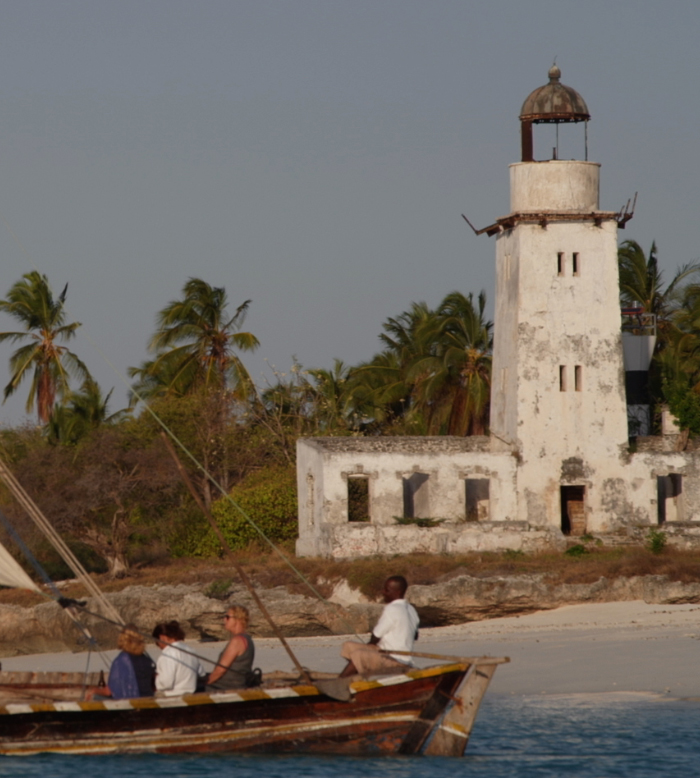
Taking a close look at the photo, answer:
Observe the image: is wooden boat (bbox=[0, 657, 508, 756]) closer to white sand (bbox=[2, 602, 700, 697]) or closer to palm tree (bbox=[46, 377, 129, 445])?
white sand (bbox=[2, 602, 700, 697])

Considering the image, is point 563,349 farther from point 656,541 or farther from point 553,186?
point 656,541

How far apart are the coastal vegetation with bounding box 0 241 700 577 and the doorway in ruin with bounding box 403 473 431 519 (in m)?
3.92

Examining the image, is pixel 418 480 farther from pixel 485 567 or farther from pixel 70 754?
pixel 70 754

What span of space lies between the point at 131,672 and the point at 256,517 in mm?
26527

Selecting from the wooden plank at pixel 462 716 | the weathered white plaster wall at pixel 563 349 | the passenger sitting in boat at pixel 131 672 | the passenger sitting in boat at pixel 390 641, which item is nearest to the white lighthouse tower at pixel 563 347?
the weathered white plaster wall at pixel 563 349

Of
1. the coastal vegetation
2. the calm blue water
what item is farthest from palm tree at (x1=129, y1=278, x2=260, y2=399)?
the calm blue water

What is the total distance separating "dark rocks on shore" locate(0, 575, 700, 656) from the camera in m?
31.6

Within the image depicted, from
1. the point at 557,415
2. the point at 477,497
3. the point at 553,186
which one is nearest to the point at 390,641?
the point at 557,415

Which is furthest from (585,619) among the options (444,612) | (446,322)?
(446,322)

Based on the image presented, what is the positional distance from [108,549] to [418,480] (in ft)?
31.2

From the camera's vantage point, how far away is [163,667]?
51.5ft

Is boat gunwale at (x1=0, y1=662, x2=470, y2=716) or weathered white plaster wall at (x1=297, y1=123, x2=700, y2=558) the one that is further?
weathered white plaster wall at (x1=297, y1=123, x2=700, y2=558)

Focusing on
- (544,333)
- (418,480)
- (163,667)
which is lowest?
(163,667)

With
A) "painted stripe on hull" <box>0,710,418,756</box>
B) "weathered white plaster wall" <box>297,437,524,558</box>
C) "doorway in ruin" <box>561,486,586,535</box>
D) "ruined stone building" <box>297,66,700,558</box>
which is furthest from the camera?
"doorway in ruin" <box>561,486,586,535</box>
